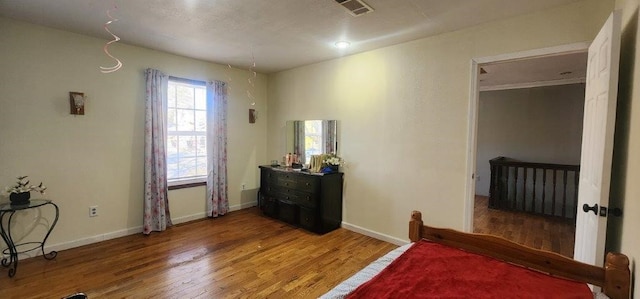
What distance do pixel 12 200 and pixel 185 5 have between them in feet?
8.00

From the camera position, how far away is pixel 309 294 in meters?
2.25

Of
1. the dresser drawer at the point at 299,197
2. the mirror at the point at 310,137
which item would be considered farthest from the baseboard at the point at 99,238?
the mirror at the point at 310,137

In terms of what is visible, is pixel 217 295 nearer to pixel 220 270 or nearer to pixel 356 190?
pixel 220 270

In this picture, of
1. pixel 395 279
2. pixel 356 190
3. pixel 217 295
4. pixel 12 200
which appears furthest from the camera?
pixel 356 190

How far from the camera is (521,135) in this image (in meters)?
5.36

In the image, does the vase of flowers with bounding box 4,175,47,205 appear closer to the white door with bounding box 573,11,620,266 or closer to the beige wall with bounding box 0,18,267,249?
the beige wall with bounding box 0,18,267,249

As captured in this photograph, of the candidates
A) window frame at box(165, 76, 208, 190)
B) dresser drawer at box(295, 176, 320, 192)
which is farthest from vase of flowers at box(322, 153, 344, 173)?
window frame at box(165, 76, 208, 190)

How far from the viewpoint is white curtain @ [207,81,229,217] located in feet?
13.6

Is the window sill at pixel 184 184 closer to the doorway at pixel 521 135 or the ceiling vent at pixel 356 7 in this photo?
the ceiling vent at pixel 356 7

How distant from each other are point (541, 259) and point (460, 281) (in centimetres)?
48

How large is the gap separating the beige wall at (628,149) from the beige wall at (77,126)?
14.3 feet

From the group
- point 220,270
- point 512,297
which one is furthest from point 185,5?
point 512,297

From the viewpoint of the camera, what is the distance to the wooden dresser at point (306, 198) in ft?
11.9

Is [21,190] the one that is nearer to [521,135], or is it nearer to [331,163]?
[331,163]
